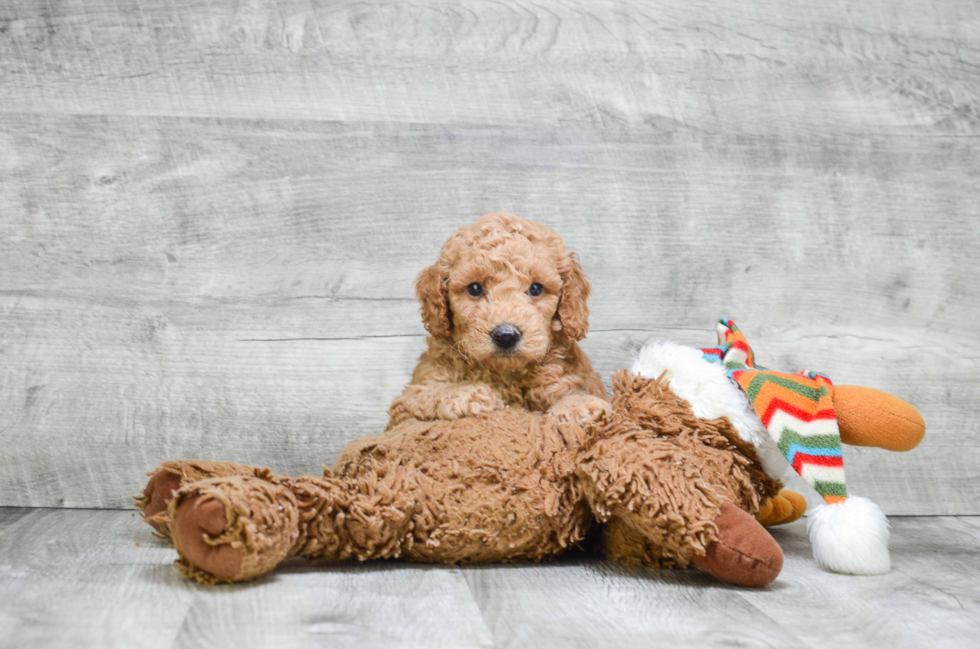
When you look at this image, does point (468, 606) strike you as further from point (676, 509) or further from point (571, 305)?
point (571, 305)

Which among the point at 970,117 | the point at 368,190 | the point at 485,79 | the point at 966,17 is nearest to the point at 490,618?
the point at 368,190

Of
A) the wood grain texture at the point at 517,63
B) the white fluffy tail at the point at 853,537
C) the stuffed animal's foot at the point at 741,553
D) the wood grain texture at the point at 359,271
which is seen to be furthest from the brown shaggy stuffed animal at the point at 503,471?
the wood grain texture at the point at 517,63

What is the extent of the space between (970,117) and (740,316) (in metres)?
0.68

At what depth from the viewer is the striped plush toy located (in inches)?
46.2

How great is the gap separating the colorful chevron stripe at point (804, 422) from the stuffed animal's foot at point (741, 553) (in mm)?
146

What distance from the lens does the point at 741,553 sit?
1057 mm

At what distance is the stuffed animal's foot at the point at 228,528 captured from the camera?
975 millimetres

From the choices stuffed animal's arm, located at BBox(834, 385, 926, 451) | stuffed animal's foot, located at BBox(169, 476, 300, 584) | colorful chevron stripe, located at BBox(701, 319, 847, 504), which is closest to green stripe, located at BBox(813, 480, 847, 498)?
colorful chevron stripe, located at BBox(701, 319, 847, 504)

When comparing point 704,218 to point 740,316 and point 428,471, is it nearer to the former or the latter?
point 740,316

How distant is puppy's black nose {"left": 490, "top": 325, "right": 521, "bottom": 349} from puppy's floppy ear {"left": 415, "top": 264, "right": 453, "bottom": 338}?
0.12m

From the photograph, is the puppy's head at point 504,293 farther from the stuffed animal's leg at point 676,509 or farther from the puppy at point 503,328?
the stuffed animal's leg at point 676,509

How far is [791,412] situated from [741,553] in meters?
0.24

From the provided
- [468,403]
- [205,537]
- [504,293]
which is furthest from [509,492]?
[205,537]

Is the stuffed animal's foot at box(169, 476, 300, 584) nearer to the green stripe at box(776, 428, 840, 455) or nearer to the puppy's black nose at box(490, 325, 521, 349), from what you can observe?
the puppy's black nose at box(490, 325, 521, 349)
